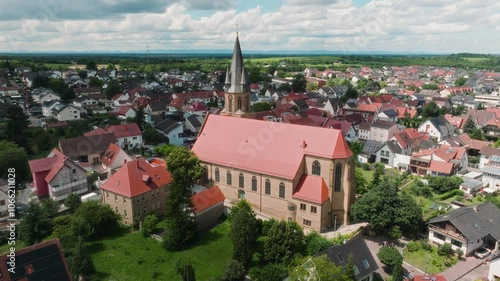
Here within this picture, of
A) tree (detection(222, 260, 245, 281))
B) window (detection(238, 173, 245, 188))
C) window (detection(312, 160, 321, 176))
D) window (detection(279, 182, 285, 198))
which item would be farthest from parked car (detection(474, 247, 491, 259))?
window (detection(238, 173, 245, 188))

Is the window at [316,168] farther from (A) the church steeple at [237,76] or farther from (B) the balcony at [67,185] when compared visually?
(B) the balcony at [67,185]

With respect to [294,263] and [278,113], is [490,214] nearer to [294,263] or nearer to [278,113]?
[294,263]

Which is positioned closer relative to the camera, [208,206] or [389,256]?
[389,256]

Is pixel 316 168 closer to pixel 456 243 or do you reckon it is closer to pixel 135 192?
pixel 456 243

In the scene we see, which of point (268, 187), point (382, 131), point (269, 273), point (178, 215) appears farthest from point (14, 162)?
A: point (382, 131)

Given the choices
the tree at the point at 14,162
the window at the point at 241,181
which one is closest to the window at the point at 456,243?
the window at the point at 241,181

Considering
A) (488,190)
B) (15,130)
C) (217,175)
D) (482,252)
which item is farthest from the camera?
(15,130)
